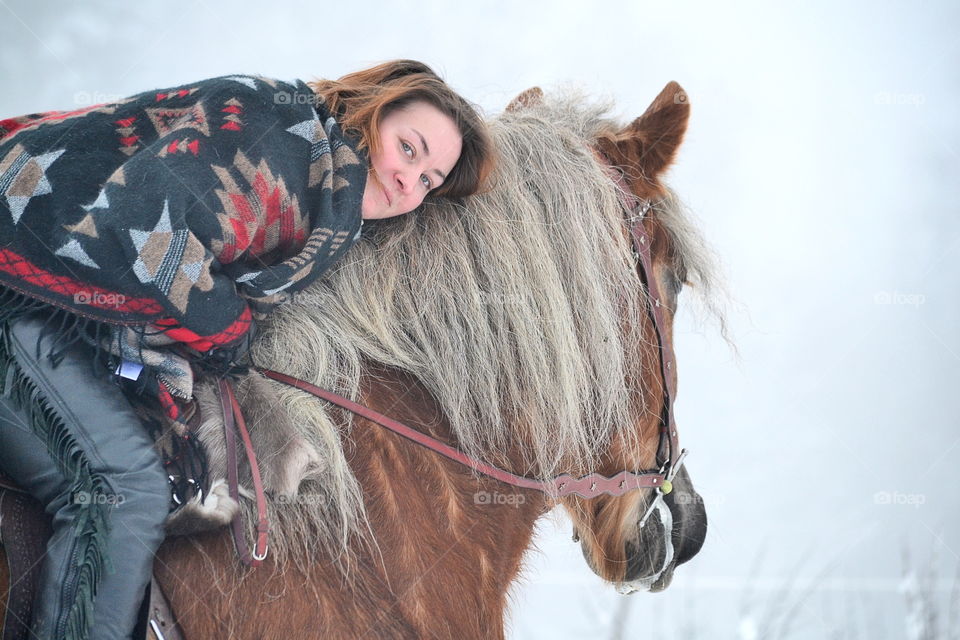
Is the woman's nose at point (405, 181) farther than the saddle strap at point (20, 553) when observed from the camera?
Yes

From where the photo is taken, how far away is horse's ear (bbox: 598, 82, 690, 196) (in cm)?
128

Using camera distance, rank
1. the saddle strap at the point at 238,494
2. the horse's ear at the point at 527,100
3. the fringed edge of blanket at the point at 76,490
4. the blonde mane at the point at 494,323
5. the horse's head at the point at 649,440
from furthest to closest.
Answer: the horse's ear at the point at 527,100, the horse's head at the point at 649,440, the blonde mane at the point at 494,323, the saddle strap at the point at 238,494, the fringed edge of blanket at the point at 76,490

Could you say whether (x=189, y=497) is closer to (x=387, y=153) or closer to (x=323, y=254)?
(x=323, y=254)

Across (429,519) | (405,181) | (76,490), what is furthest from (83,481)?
(405,181)

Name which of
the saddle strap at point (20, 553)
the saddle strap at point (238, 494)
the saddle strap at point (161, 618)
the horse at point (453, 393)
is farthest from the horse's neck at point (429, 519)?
the saddle strap at point (20, 553)

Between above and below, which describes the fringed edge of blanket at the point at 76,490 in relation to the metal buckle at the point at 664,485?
above

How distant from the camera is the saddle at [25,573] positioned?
84 cm

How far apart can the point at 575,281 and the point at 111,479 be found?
27.8 inches

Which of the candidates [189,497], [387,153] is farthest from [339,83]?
[189,497]

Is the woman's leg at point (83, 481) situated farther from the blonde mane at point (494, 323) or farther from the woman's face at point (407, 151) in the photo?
the woman's face at point (407, 151)

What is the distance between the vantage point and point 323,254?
99 cm

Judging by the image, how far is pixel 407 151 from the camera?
42.4 inches

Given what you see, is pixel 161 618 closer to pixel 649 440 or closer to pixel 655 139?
pixel 649 440

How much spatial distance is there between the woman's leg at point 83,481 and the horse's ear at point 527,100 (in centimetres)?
89
